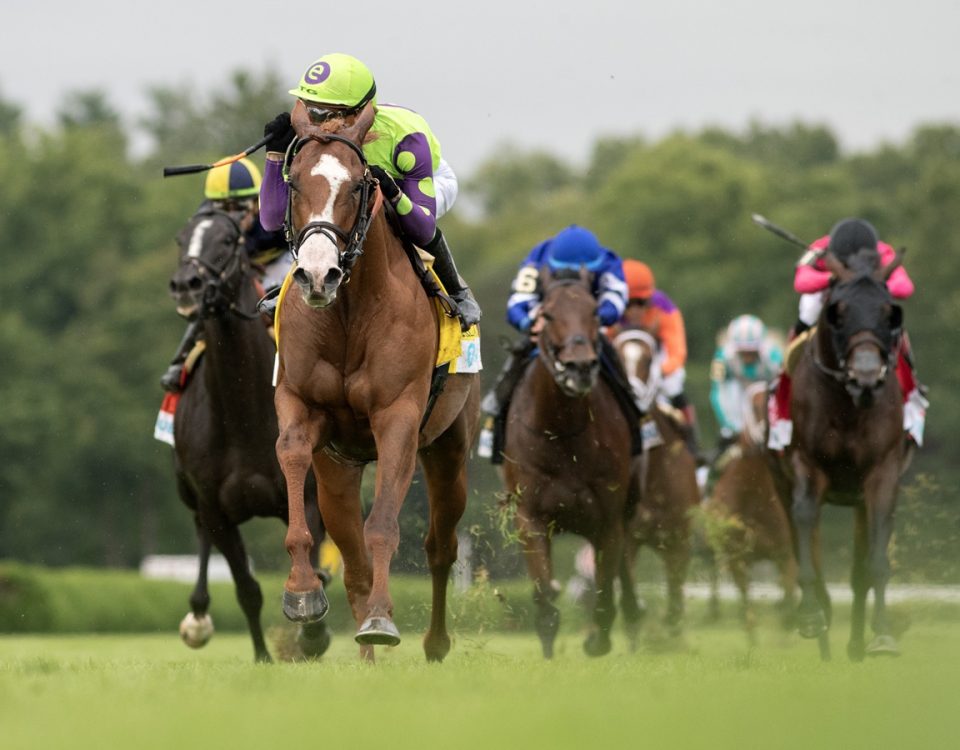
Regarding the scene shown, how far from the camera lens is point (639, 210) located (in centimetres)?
5275

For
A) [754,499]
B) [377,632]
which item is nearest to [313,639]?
[377,632]

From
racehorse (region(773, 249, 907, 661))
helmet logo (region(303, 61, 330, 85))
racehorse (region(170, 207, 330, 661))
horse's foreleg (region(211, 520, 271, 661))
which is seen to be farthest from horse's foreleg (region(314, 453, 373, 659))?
racehorse (region(773, 249, 907, 661))

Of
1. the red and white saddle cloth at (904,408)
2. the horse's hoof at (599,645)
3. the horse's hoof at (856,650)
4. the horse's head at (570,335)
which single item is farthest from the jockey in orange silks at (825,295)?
the horse's hoof at (599,645)

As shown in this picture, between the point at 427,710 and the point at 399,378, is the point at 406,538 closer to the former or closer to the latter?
the point at 399,378

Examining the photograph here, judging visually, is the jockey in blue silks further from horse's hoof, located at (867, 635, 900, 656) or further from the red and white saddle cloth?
horse's hoof, located at (867, 635, 900, 656)

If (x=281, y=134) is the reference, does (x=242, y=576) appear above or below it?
below

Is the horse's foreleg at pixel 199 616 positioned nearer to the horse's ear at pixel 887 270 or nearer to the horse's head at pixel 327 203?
the horse's ear at pixel 887 270

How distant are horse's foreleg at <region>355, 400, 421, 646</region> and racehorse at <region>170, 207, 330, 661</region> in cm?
277

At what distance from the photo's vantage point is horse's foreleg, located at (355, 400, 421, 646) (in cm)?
784

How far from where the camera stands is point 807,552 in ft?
36.8

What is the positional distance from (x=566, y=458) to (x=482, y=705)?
5.83 metres

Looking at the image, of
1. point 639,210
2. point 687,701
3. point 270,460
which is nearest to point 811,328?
point 270,460

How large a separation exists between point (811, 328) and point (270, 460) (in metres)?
3.70

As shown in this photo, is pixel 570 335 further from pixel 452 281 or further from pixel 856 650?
pixel 856 650
